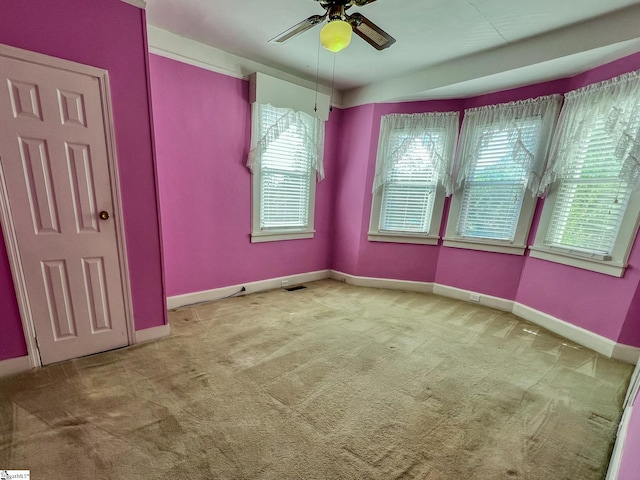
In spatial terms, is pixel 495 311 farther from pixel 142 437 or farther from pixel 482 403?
pixel 142 437

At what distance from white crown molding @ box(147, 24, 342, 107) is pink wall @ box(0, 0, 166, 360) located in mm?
601

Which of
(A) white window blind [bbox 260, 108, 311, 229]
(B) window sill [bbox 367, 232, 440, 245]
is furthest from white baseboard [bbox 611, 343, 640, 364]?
(A) white window blind [bbox 260, 108, 311, 229]

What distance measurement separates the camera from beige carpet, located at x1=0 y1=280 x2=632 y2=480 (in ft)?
4.13

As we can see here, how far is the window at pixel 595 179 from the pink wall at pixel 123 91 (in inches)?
145

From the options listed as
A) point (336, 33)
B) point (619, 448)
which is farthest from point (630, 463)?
point (336, 33)

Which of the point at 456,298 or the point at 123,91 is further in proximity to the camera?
the point at 456,298

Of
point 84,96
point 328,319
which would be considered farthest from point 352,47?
point 328,319

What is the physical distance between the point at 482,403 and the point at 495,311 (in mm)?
1783

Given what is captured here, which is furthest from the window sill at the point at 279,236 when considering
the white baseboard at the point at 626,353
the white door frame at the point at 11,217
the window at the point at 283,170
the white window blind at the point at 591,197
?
the white baseboard at the point at 626,353

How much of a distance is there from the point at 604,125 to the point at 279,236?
3.37 m

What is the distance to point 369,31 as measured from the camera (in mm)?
1666

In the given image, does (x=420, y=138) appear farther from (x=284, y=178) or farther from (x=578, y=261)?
(x=578, y=261)

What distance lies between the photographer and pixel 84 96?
171cm

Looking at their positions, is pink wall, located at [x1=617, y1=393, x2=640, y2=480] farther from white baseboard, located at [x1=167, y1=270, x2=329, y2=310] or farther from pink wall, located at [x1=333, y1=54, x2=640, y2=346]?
white baseboard, located at [x1=167, y1=270, x2=329, y2=310]
